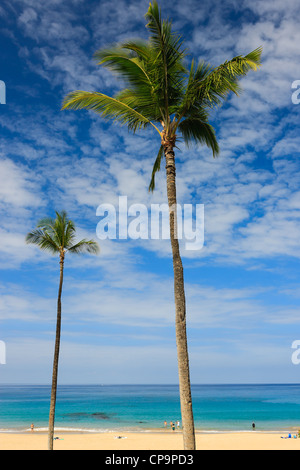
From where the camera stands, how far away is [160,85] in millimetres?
10180

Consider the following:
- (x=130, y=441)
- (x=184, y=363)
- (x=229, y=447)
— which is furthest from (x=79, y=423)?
(x=184, y=363)

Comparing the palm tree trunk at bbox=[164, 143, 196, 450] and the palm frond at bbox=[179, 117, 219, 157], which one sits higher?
the palm frond at bbox=[179, 117, 219, 157]

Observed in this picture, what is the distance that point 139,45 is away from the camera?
1005 cm

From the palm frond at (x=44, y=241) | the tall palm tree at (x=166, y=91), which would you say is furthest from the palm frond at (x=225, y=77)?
the palm frond at (x=44, y=241)

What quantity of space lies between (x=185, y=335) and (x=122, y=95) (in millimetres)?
6949

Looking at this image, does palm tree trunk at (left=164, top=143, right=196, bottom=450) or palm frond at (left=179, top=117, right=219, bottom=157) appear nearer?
palm tree trunk at (left=164, top=143, right=196, bottom=450)

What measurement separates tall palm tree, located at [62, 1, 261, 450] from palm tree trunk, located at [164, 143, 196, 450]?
2 centimetres

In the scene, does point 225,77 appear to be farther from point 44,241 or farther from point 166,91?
point 44,241

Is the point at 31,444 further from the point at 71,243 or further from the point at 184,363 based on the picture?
the point at 184,363

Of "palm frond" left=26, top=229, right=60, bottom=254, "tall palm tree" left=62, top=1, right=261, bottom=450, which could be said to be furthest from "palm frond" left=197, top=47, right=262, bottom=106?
"palm frond" left=26, top=229, right=60, bottom=254

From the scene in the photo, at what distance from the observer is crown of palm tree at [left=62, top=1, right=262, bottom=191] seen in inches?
380

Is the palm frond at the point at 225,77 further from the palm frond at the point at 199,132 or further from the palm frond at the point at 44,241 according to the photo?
the palm frond at the point at 44,241

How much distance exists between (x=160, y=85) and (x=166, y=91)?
0.93 ft

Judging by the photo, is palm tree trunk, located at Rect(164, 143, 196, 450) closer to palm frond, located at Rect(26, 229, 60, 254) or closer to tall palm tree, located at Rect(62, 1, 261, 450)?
tall palm tree, located at Rect(62, 1, 261, 450)
